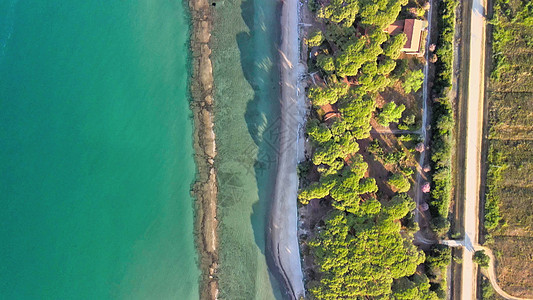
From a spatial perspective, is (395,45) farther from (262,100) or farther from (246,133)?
(246,133)

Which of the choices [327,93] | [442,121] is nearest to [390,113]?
[442,121]

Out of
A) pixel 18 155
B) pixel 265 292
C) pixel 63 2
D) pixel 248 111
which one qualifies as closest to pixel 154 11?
pixel 63 2

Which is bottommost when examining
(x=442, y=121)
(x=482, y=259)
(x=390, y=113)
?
(x=482, y=259)

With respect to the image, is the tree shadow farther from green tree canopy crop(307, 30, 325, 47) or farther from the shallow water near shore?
green tree canopy crop(307, 30, 325, 47)

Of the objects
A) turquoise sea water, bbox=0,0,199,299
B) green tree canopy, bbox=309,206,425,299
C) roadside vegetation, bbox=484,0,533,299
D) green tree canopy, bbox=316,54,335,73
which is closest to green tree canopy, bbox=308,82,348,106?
green tree canopy, bbox=316,54,335,73

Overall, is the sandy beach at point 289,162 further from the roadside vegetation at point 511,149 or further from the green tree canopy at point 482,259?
the roadside vegetation at point 511,149

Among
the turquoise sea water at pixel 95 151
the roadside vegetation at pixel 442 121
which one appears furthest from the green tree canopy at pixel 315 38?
the turquoise sea water at pixel 95 151
